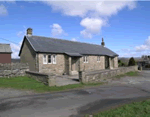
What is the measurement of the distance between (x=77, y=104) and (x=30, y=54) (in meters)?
13.0

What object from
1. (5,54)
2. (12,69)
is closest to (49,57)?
(12,69)

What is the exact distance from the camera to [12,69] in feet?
49.3

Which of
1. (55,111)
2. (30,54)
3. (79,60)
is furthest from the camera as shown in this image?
→ (79,60)

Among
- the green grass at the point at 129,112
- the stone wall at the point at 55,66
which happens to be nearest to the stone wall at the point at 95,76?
the stone wall at the point at 55,66

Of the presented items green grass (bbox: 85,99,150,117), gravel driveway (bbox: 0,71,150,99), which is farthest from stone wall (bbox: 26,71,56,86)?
green grass (bbox: 85,99,150,117)

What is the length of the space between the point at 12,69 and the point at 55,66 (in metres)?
5.43

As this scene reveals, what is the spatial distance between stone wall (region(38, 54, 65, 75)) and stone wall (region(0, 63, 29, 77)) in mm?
2089

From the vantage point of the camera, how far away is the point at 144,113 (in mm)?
5148

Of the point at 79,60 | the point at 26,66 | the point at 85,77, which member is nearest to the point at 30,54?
the point at 26,66

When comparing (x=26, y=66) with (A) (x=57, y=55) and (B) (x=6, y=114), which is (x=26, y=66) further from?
(B) (x=6, y=114)

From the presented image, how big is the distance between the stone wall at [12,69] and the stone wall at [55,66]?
209 centimetres

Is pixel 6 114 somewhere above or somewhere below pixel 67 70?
below

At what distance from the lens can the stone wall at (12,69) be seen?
47.5 feet

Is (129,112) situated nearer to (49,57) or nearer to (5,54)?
(49,57)
